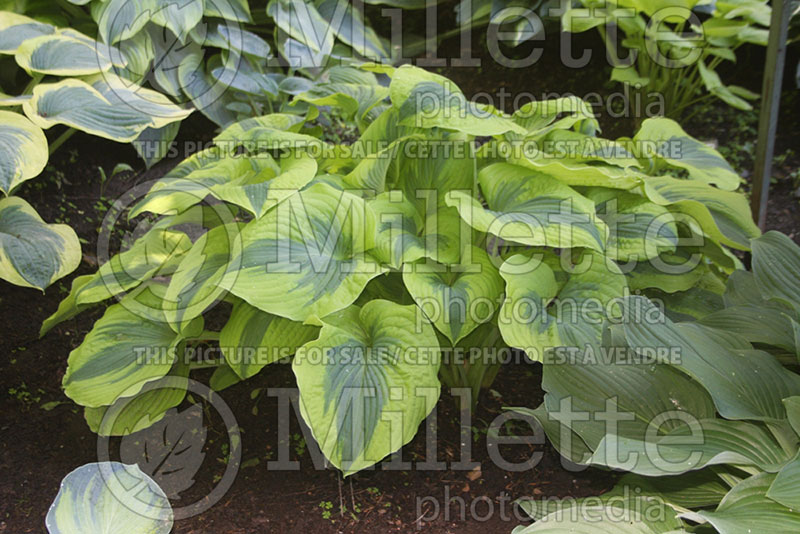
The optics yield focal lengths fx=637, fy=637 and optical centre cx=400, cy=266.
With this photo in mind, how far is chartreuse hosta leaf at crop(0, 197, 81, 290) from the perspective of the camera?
127cm

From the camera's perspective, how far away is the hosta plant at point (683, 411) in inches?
35.6

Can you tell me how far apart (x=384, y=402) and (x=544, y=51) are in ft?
6.92

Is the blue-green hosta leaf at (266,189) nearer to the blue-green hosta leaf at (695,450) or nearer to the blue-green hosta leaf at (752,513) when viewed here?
the blue-green hosta leaf at (695,450)

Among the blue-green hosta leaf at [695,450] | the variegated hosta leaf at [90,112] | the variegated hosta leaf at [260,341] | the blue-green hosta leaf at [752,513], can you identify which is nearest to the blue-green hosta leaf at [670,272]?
the blue-green hosta leaf at [695,450]

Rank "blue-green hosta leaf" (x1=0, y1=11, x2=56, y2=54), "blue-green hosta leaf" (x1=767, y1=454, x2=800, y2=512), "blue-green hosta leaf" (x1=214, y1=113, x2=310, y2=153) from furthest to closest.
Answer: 1. "blue-green hosta leaf" (x1=0, y1=11, x2=56, y2=54)
2. "blue-green hosta leaf" (x1=214, y1=113, x2=310, y2=153)
3. "blue-green hosta leaf" (x1=767, y1=454, x2=800, y2=512)

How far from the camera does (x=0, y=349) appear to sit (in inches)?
59.3

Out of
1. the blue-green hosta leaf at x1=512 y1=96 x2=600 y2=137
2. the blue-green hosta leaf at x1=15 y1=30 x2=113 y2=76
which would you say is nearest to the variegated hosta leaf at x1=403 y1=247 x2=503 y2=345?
the blue-green hosta leaf at x1=512 y1=96 x2=600 y2=137

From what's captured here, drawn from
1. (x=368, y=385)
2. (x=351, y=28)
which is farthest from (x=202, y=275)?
(x=351, y=28)

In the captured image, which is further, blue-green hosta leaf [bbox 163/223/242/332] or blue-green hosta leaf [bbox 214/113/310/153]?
blue-green hosta leaf [bbox 214/113/310/153]

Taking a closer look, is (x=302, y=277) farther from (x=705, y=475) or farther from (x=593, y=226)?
(x=705, y=475)

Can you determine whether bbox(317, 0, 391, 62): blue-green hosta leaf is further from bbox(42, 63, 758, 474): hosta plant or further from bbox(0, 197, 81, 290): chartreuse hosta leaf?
bbox(0, 197, 81, 290): chartreuse hosta leaf

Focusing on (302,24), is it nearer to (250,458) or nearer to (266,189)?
(266,189)

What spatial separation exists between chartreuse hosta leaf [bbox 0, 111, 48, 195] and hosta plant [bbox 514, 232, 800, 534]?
107 centimetres

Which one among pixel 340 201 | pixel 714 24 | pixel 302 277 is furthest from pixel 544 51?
pixel 302 277
